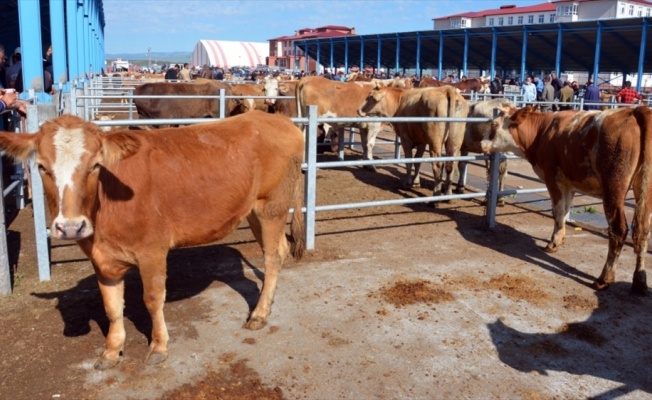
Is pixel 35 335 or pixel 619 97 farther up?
pixel 619 97

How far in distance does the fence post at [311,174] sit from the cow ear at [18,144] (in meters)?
3.10

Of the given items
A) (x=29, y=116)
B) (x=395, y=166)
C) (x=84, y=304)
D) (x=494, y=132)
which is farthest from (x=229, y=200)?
(x=395, y=166)

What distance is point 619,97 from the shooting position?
18406 millimetres

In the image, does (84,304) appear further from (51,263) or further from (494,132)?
(494,132)

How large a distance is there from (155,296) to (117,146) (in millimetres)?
1017

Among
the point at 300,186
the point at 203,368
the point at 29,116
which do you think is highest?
the point at 29,116

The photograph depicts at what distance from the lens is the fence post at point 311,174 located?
5.85 metres

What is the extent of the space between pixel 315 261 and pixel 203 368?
224 cm

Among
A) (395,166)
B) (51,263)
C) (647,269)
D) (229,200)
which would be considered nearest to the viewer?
(229,200)

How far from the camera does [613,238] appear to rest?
17.4ft

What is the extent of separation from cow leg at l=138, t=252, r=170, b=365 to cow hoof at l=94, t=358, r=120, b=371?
0.21 m

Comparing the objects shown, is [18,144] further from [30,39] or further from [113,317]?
[30,39]

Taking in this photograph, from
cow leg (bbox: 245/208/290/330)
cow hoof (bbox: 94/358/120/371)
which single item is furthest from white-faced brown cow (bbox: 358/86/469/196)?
cow hoof (bbox: 94/358/120/371)

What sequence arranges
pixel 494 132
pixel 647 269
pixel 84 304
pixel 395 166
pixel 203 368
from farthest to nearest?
pixel 395 166 < pixel 494 132 < pixel 647 269 < pixel 84 304 < pixel 203 368
